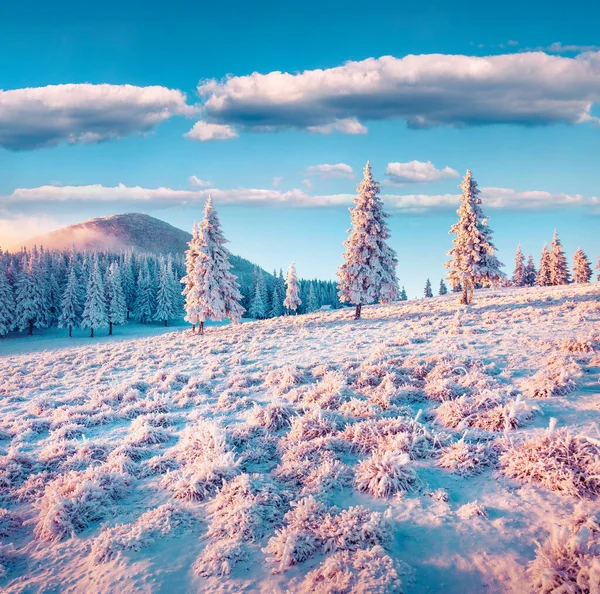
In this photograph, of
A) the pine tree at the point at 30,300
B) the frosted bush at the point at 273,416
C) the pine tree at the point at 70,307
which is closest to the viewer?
the frosted bush at the point at 273,416

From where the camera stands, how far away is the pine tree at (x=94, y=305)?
57375mm

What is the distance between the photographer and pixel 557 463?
19.2ft

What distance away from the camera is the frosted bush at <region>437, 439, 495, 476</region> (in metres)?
6.34

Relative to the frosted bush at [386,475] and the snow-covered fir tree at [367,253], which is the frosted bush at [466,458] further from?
the snow-covered fir tree at [367,253]

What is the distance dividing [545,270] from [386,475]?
73.8 meters

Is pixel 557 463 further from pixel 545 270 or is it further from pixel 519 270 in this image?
pixel 519 270

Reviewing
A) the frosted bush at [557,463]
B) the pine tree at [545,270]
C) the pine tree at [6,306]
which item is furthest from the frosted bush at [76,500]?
the pine tree at [545,270]

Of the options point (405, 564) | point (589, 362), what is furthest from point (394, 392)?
point (589, 362)

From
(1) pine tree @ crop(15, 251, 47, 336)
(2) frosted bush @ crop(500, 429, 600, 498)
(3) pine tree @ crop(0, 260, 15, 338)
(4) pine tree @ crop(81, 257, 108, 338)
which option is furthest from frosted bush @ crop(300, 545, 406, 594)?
(1) pine tree @ crop(15, 251, 47, 336)

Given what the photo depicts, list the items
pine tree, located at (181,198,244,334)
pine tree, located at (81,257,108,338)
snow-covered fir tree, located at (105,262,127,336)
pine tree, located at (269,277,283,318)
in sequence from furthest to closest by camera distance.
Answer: pine tree, located at (269,277,283,318), snow-covered fir tree, located at (105,262,127,336), pine tree, located at (81,257,108,338), pine tree, located at (181,198,244,334)

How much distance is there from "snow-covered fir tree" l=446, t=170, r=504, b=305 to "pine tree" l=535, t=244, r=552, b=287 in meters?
43.1

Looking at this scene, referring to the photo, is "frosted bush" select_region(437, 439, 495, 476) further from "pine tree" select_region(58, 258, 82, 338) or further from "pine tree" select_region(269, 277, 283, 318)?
"pine tree" select_region(269, 277, 283, 318)

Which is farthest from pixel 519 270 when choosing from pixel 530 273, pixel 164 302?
pixel 164 302

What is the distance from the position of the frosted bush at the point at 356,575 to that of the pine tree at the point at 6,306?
69.0m
